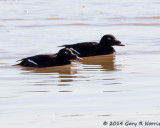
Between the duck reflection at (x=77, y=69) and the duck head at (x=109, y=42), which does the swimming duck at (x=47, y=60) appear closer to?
the duck reflection at (x=77, y=69)

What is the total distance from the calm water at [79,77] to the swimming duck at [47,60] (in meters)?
0.21

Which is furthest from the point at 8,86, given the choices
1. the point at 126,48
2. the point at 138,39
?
the point at 138,39

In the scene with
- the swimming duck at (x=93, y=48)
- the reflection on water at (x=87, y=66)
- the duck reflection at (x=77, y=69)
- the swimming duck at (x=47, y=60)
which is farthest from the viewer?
the swimming duck at (x=93, y=48)

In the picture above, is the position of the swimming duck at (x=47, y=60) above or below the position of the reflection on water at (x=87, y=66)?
above

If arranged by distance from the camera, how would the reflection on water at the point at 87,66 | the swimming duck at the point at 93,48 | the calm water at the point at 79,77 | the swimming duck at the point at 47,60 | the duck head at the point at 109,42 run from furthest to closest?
1. the duck head at the point at 109,42
2. the swimming duck at the point at 93,48
3. the swimming duck at the point at 47,60
4. the reflection on water at the point at 87,66
5. the calm water at the point at 79,77

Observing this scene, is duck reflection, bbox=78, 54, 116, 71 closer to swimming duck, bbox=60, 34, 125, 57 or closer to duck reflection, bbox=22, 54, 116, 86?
duck reflection, bbox=22, 54, 116, 86

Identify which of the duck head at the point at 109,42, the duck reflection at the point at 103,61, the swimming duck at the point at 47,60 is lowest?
the duck reflection at the point at 103,61

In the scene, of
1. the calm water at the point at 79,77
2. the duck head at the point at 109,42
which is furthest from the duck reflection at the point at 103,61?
the duck head at the point at 109,42

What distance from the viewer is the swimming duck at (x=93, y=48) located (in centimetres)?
1462

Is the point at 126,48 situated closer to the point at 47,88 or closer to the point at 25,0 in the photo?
the point at 47,88

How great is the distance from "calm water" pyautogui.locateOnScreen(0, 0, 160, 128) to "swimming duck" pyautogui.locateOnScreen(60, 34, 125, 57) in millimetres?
243

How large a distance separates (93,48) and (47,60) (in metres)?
2.72

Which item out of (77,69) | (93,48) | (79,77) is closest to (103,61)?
(93,48)

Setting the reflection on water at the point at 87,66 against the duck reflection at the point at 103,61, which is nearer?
the reflection on water at the point at 87,66
